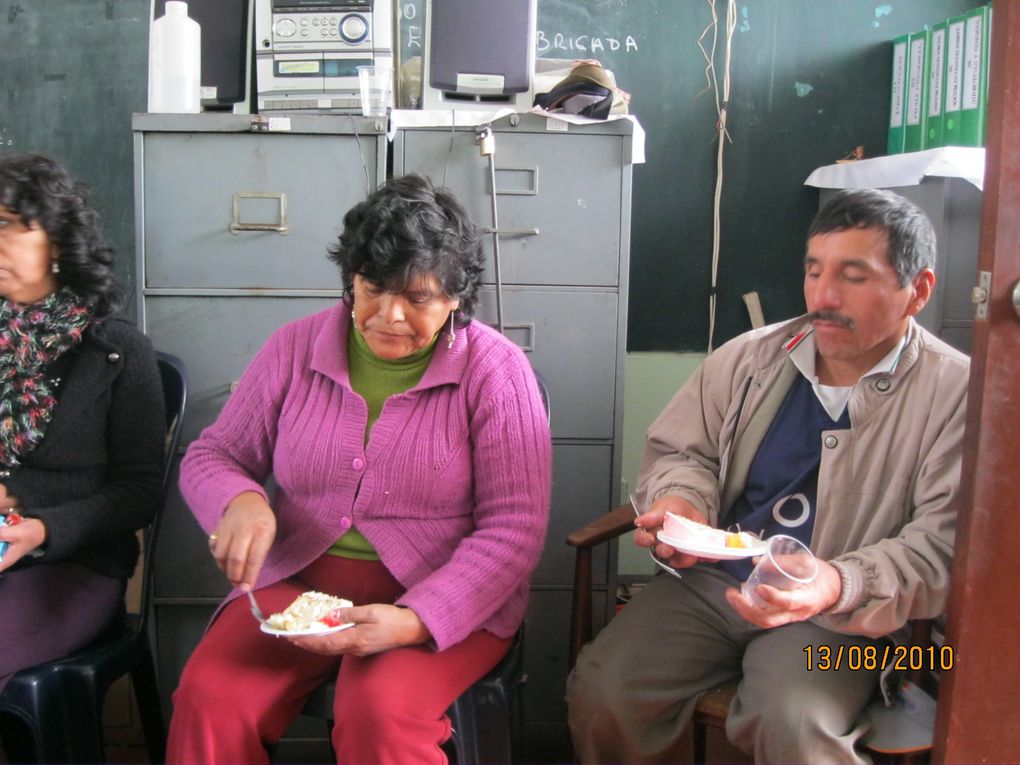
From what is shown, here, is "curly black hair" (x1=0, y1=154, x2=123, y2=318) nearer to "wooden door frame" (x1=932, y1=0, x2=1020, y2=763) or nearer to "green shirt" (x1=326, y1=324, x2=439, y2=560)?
"green shirt" (x1=326, y1=324, x2=439, y2=560)

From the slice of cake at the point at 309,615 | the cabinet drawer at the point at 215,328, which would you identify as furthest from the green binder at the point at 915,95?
the slice of cake at the point at 309,615

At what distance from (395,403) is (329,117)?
31.8 inches

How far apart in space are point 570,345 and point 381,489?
2.37 feet

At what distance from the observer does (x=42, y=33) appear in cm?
258

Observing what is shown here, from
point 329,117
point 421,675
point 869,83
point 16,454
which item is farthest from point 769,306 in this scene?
point 16,454

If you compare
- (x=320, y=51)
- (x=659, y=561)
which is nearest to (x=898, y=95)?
(x=320, y=51)

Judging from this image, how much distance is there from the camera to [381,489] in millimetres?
1526

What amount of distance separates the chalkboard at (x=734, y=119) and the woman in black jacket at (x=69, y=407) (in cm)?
125

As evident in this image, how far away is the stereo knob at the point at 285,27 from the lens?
219cm

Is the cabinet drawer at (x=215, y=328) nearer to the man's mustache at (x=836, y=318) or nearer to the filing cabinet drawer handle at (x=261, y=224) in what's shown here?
the filing cabinet drawer handle at (x=261, y=224)

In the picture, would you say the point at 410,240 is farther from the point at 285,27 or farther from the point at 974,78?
the point at 974,78

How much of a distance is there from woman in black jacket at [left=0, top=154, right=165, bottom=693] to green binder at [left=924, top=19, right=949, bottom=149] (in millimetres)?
2063

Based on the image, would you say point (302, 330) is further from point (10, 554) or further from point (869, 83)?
point (869, 83)
